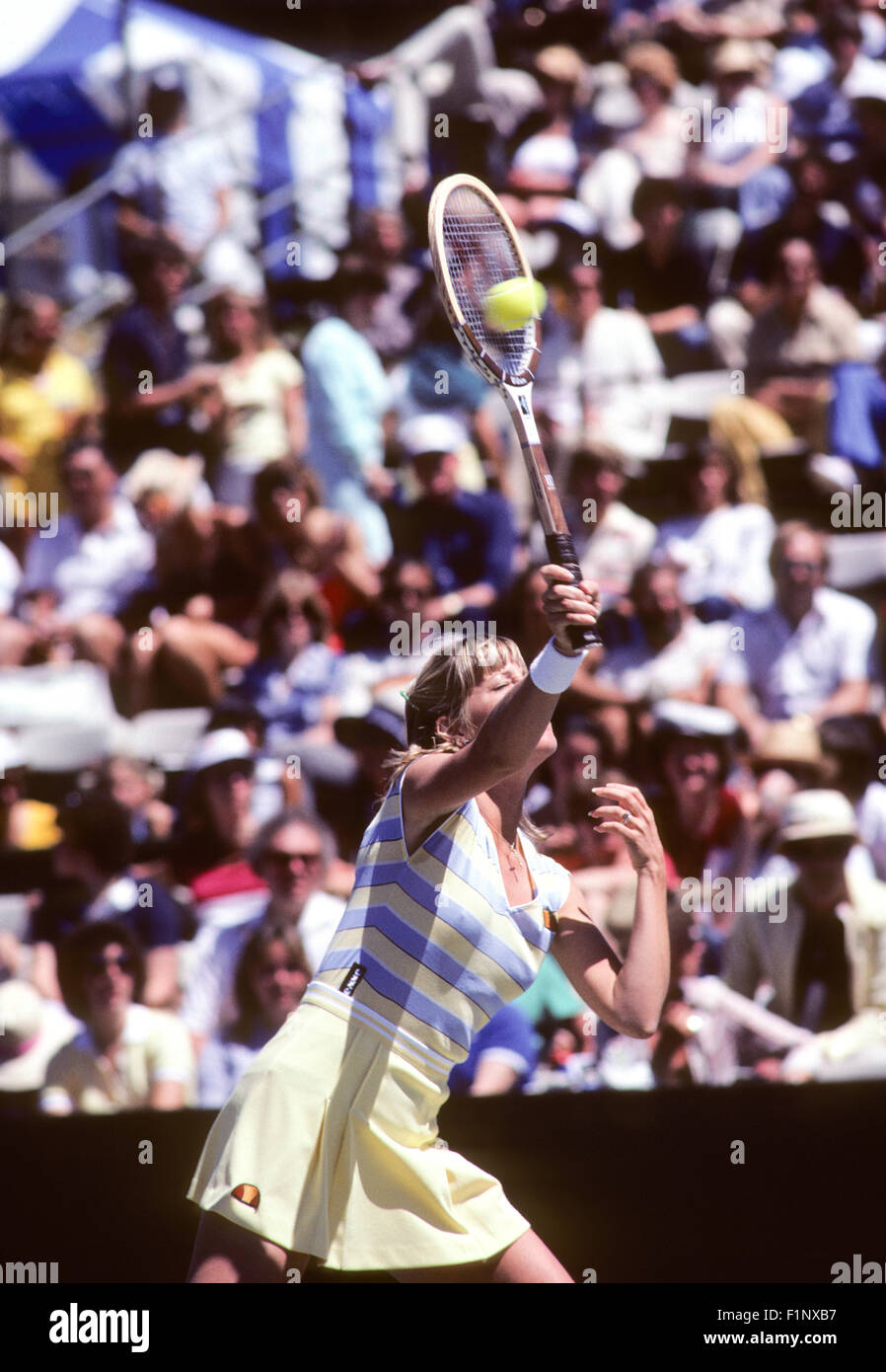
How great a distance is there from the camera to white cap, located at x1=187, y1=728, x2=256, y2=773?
5.68m

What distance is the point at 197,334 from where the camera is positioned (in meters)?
7.45

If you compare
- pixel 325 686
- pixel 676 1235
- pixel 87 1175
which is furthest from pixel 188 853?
pixel 676 1235

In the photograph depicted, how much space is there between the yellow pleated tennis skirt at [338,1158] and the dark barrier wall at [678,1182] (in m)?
0.87

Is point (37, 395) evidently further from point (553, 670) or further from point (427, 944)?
point (553, 670)

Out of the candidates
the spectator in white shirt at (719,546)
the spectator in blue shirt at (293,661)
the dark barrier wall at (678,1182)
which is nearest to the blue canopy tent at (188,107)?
the spectator in blue shirt at (293,661)

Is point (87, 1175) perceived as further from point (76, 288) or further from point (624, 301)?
point (76, 288)

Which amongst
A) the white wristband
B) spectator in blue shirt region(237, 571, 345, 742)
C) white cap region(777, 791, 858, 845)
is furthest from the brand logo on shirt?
spectator in blue shirt region(237, 571, 345, 742)

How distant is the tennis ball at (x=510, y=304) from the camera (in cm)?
310

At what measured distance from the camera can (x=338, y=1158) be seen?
2.73m

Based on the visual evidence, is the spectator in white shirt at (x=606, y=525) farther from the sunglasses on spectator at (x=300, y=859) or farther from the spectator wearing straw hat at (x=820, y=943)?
the sunglasses on spectator at (x=300, y=859)

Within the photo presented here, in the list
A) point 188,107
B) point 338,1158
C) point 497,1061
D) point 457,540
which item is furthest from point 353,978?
point 188,107

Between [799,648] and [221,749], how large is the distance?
1.89 m

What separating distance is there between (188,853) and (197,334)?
8.94 ft
